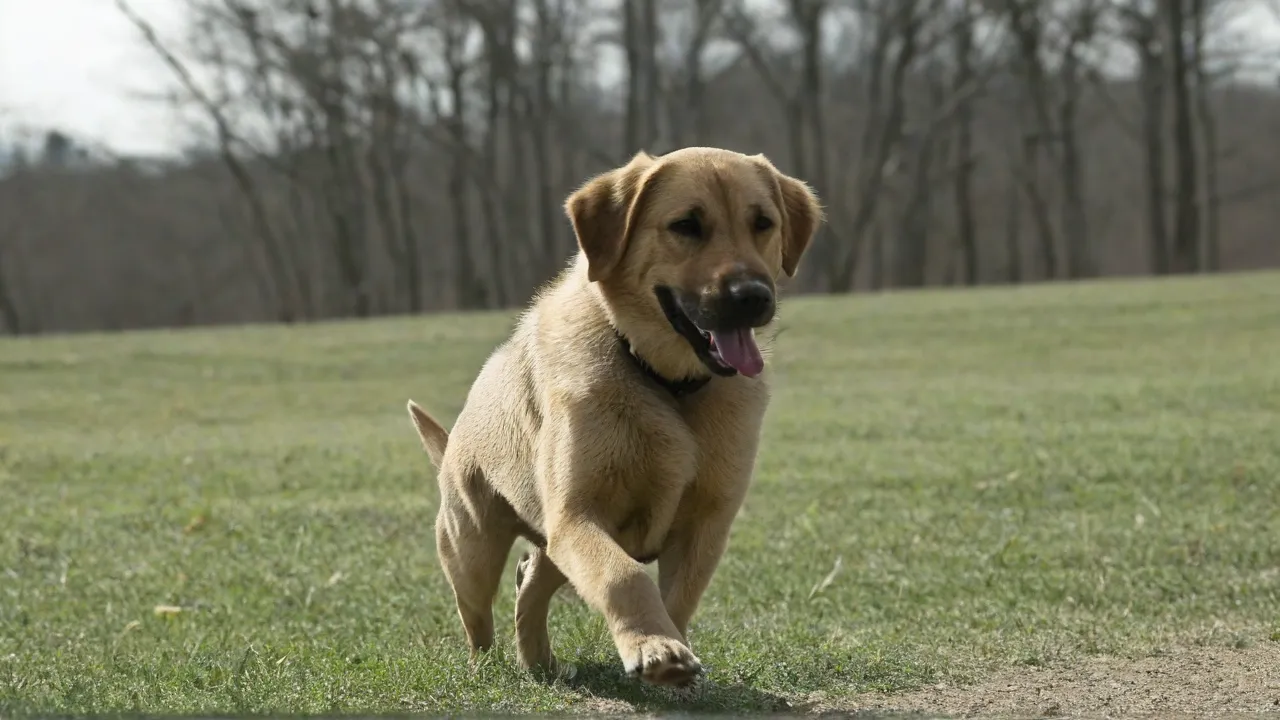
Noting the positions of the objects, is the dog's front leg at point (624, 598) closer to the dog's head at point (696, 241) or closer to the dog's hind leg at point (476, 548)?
the dog's head at point (696, 241)

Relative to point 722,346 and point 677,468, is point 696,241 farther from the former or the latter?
point 677,468

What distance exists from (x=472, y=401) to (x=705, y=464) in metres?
1.30

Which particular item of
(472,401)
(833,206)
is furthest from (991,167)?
(472,401)

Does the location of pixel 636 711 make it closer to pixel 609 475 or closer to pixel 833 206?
pixel 609 475

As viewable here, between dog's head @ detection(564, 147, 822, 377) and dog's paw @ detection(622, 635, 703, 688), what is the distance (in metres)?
0.96

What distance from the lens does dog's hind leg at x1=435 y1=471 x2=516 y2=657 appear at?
527 cm

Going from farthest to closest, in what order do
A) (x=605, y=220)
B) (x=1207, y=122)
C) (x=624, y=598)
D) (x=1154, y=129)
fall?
(x=1207, y=122) < (x=1154, y=129) < (x=605, y=220) < (x=624, y=598)

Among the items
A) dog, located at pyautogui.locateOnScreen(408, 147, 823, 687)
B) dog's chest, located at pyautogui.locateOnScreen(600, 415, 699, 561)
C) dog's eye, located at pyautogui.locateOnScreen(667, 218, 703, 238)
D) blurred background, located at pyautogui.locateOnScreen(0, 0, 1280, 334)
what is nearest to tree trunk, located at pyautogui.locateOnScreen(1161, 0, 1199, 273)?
blurred background, located at pyautogui.locateOnScreen(0, 0, 1280, 334)

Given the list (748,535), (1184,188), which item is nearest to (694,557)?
(748,535)

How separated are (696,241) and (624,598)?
1184mm

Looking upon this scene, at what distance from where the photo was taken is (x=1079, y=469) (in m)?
10.6

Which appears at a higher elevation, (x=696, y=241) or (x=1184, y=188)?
(x=1184, y=188)

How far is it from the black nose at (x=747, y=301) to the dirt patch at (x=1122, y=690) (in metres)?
1.22

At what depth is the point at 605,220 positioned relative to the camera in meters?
4.82
